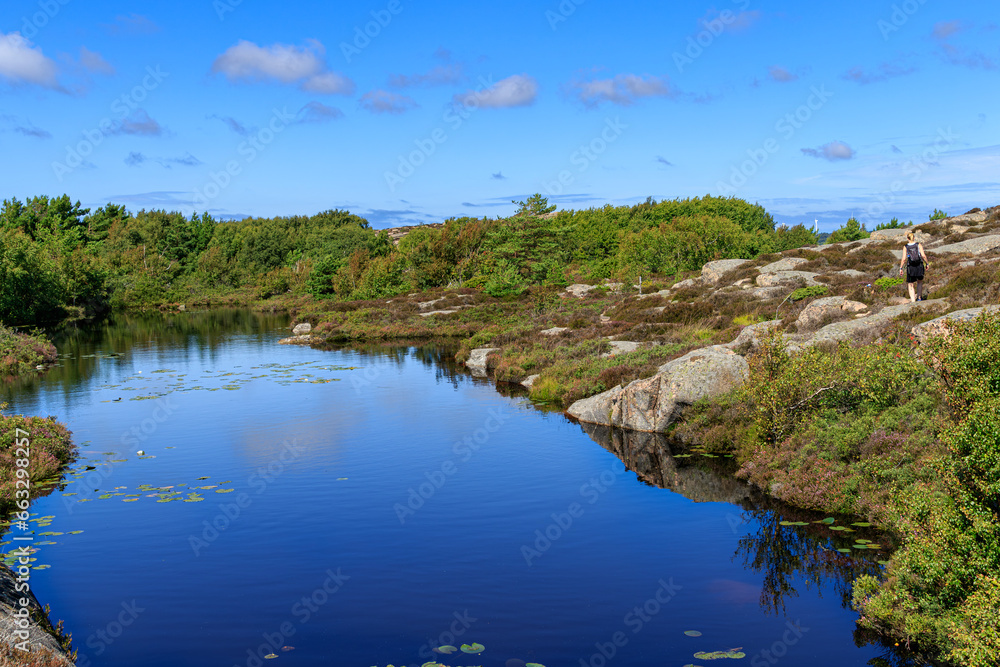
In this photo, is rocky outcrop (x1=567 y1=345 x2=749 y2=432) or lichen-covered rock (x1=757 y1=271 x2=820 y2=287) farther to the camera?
lichen-covered rock (x1=757 y1=271 x2=820 y2=287)

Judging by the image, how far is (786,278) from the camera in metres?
49.3

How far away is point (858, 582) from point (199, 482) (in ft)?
59.1

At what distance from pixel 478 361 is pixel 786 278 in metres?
20.7

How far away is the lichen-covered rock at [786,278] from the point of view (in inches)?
1879

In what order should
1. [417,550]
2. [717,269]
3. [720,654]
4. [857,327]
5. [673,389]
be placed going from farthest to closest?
1. [717,269]
2. [857,327]
3. [673,389]
4. [417,550]
5. [720,654]

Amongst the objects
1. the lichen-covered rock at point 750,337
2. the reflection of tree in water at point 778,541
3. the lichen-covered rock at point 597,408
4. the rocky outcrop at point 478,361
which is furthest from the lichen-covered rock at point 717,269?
the reflection of tree in water at point 778,541

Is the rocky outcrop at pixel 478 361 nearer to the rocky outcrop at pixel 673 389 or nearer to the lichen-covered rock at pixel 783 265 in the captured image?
the rocky outcrop at pixel 673 389

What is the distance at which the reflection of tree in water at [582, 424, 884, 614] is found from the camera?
15796 millimetres

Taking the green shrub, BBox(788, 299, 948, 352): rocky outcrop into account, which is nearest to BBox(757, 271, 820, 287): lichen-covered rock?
the green shrub

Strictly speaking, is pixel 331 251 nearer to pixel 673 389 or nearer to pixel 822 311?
pixel 822 311

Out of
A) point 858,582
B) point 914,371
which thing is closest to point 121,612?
point 858,582

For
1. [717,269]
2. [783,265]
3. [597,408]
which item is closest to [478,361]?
[597,408]

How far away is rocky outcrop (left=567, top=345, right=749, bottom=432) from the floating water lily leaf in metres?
14.5

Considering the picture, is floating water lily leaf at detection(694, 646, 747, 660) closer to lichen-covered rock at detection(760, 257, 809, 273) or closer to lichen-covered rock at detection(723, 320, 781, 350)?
lichen-covered rock at detection(723, 320, 781, 350)
